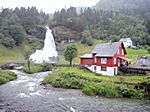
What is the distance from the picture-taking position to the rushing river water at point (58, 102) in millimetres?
33494

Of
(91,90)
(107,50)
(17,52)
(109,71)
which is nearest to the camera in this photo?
(91,90)

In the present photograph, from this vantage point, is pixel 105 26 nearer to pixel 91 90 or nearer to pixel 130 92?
pixel 91 90

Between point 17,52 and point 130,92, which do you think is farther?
point 17,52

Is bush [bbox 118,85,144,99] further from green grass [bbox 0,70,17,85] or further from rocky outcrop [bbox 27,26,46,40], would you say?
rocky outcrop [bbox 27,26,46,40]

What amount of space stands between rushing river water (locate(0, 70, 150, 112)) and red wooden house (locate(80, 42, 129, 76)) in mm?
15028

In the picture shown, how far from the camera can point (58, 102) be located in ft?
122

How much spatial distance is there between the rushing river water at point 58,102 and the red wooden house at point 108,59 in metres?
15.0

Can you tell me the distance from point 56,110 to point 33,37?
113 meters

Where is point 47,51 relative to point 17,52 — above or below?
above

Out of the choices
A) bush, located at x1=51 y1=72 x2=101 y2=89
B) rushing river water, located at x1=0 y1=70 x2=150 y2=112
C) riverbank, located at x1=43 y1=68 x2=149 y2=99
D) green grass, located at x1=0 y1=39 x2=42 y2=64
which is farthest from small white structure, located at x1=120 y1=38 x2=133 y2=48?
rushing river water, located at x1=0 y1=70 x2=150 y2=112

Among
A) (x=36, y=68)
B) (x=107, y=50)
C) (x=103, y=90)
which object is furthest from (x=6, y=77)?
(x=103, y=90)

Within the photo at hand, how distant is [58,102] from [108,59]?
77.0ft

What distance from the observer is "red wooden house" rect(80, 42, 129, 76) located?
2263 inches

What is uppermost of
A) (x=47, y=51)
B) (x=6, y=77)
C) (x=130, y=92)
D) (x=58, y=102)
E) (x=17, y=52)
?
(x=47, y=51)
